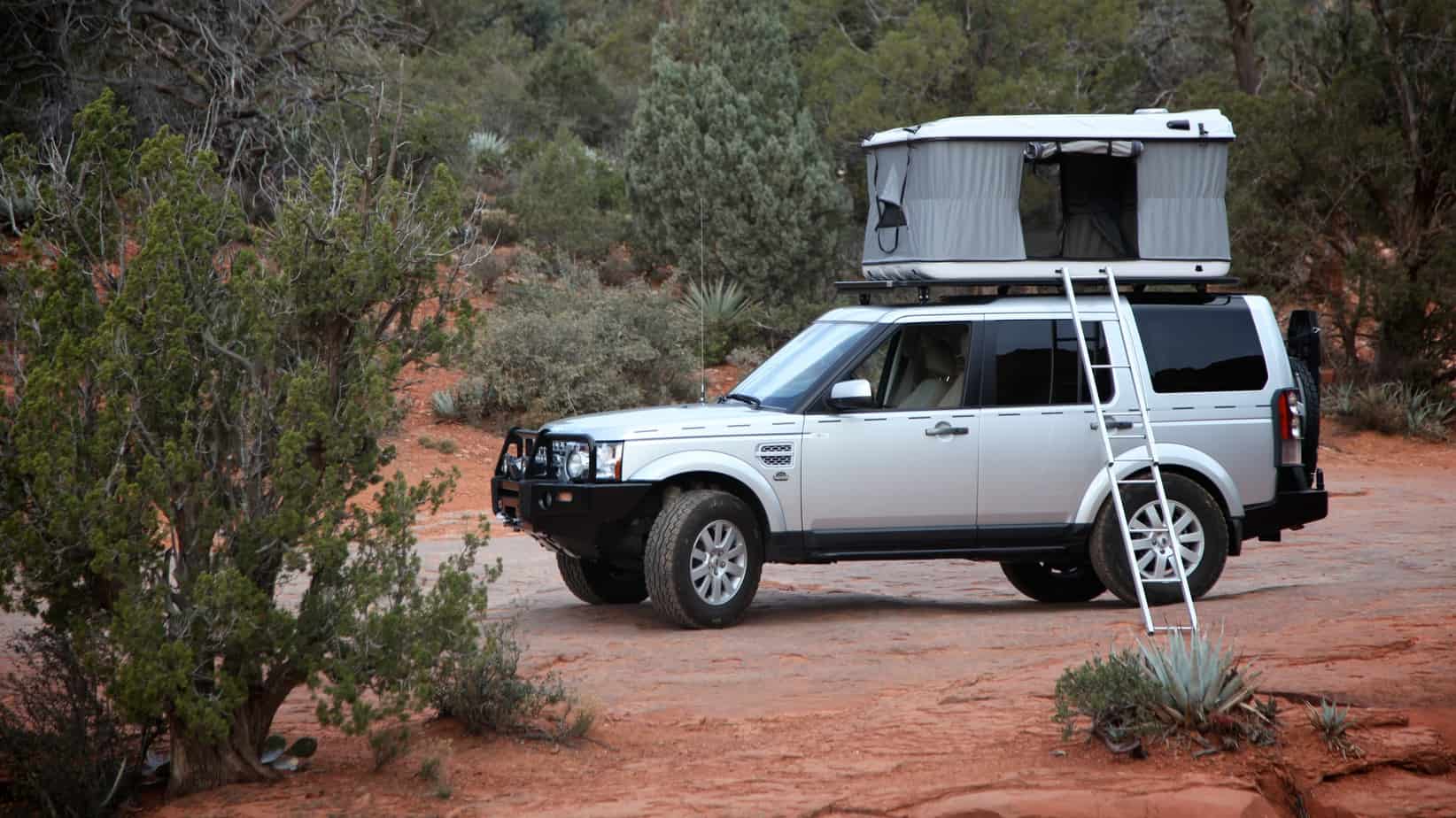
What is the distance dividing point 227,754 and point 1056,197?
620 cm

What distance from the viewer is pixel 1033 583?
1054cm

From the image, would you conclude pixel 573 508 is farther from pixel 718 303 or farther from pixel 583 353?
pixel 718 303

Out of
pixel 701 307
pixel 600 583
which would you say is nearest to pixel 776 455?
pixel 600 583

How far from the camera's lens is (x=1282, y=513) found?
9.71m

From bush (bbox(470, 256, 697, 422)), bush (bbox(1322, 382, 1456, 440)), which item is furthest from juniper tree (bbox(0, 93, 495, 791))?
bush (bbox(1322, 382, 1456, 440))

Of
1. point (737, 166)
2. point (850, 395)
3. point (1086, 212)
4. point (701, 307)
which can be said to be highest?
point (737, 166)

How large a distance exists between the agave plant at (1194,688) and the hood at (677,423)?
3.31 metres

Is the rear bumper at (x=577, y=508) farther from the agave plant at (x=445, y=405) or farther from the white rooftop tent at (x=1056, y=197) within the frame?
the agave plant at (x=445, y=405)

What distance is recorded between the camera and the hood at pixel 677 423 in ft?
29.2

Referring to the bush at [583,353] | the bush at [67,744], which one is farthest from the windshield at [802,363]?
the bush at [583,353]

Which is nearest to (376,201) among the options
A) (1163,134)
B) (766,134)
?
(1163,134)

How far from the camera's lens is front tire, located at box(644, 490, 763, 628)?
28.5ft

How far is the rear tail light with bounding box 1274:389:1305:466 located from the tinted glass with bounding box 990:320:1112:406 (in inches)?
42.9

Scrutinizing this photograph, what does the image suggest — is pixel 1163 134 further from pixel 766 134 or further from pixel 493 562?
pixel 766 134
